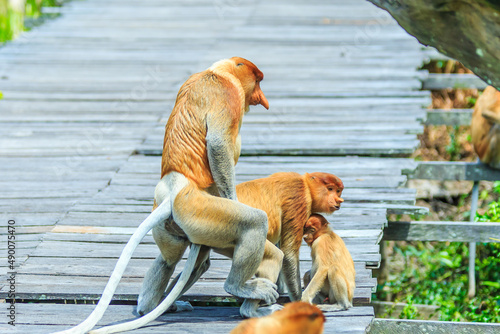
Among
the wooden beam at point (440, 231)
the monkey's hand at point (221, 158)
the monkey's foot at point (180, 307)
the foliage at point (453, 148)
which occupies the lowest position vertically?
the foliage at point (453, 148)

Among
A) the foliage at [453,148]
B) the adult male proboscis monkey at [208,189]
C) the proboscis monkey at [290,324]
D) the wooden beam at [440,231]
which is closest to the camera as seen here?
the proboscis monkey at [290,324]

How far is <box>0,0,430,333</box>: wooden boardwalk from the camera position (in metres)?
4.34

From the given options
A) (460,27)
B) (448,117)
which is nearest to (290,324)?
(460,27)

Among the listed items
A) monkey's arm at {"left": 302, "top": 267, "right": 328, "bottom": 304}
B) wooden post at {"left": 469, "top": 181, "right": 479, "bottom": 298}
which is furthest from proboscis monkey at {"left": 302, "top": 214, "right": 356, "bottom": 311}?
wooden post at {"left": 469, "top": 181, "right": 479, "bottom": 298}

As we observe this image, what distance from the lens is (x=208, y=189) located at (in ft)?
12.0

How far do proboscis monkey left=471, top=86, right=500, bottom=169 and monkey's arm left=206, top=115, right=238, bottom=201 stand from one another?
3804 millimetres

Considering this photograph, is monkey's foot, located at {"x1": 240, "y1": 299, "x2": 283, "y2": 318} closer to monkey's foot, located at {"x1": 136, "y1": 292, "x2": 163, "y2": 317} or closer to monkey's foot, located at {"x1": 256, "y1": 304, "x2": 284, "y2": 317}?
monkey's foot, located at {"x1": 256, "y1": 304, "x2": 284, "y2": 317}

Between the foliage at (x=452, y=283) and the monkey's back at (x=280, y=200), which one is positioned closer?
the monkey's back at (x=280, y=200)

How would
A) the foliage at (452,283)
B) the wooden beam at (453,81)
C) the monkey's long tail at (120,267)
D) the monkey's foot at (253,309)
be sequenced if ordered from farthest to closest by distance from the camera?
the wooden beam at (453,81)
the foliage at (452,283)
the monkey's foot at (253,309)
the monkey's long tail at (120,267)

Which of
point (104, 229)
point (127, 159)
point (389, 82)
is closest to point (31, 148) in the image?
point (127, 159)

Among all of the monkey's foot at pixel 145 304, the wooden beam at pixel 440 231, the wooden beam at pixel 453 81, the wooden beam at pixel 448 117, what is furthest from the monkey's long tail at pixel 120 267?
the wooden beam at pixel 453 81

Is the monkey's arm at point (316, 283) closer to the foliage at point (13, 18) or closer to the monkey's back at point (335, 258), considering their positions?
the monkey's back at point (335, 258)

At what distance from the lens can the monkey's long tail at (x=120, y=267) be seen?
3275 millimetres

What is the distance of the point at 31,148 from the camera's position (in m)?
6.77
